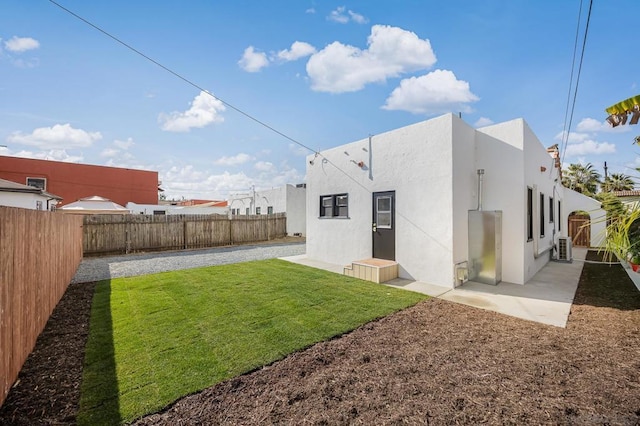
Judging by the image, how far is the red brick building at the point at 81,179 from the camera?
68.2 ft

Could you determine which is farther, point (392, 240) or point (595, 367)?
point (392, 240)

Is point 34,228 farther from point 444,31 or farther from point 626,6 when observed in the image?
point 626,6

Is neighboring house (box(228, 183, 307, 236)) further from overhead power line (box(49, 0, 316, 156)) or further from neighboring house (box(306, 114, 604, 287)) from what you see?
neighboring house (box(306, 114, 604, 287))

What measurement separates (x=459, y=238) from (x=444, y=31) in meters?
6.16

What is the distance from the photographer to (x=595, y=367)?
3311 mm

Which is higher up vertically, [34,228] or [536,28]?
[536,28]

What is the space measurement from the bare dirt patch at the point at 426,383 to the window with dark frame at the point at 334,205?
231 inches

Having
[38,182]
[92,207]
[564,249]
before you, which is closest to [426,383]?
[564,249]

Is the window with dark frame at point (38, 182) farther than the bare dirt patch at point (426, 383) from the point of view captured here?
Yes

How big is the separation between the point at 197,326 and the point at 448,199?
6165 millimetres

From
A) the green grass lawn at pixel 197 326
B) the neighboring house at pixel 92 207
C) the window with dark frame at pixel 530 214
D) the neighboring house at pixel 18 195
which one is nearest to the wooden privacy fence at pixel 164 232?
the neighboring house at pixel 92 207

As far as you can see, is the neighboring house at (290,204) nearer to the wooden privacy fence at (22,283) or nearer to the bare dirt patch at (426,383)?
the wooden privacy fence at (22,283)

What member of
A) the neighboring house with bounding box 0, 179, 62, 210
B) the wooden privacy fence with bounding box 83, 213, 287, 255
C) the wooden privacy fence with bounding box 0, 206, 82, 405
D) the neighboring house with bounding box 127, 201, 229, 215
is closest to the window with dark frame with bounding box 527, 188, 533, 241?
the wooden privacy fence with bounding box 0, 206, 82, 405

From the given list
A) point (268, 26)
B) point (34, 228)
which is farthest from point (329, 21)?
point (34, 228)
